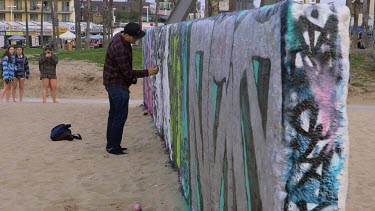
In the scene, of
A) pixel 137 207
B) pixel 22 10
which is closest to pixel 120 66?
pixel 137 207

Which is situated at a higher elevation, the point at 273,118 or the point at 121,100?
the point at 273,118

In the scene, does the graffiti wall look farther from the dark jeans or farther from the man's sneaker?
the man's sneaker

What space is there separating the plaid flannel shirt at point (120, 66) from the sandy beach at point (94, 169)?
3.53 feet

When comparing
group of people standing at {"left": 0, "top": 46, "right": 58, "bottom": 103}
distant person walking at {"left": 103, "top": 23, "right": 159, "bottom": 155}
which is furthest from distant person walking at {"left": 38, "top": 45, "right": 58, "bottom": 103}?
distant person walking at {"left": 103, "top": 23, "right": 159, "bottom": 155}

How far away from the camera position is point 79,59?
24781 mm

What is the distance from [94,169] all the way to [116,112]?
941 millimetres

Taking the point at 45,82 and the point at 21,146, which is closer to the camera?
the point at 21,146

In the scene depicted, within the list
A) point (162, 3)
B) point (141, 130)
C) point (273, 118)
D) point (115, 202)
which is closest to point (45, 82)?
point (141, 130)

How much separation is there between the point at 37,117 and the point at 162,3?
113 meters

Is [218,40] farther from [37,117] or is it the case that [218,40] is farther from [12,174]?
[37,117]

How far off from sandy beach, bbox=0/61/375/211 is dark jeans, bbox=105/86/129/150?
24cm

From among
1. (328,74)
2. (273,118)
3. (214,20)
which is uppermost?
(214,20)

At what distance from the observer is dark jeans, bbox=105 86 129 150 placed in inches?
286

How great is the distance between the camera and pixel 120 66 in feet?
23.5
